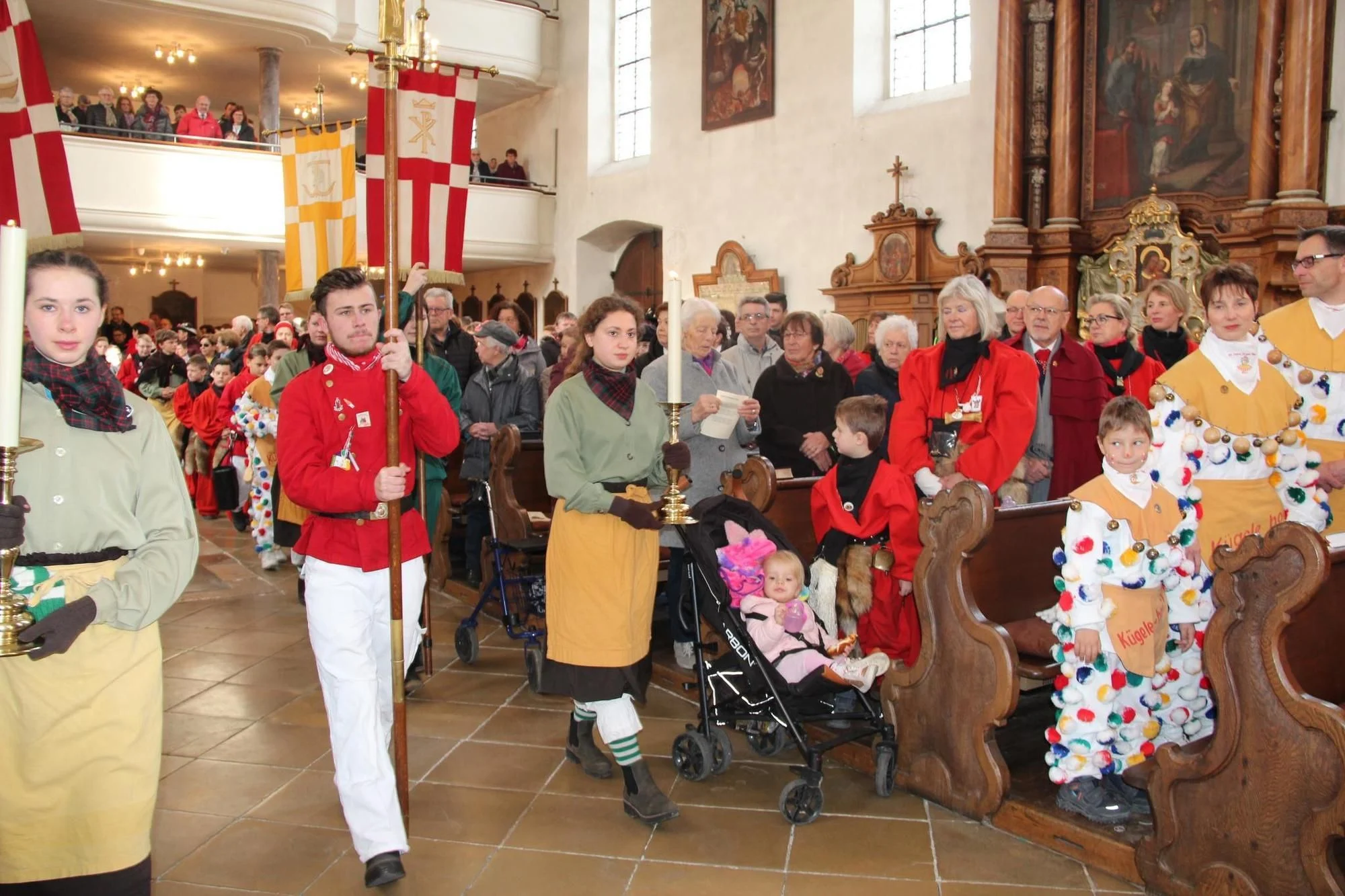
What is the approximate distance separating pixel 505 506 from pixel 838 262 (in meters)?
7.60

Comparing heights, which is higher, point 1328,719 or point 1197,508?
point 1197,508

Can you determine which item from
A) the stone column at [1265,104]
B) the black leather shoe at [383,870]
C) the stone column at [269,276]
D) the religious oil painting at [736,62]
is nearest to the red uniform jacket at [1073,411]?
the black leather shoe at [383,870]

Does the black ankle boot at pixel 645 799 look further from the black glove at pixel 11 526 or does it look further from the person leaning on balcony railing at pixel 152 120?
the person leaning on balcony railing at pixel 152 120

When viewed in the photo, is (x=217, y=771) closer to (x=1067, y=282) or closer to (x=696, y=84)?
(x=1067, y=282)

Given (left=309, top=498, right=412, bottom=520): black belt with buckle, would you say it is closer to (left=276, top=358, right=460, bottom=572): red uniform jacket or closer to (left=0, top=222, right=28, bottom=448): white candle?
(left=276, top=358, right=460, bottom=572): red uniform jacket

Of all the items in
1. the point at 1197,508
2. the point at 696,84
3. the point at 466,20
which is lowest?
the point at 1197,508

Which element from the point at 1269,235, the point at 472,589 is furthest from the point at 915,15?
the point at 472,589

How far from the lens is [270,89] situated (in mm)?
14469

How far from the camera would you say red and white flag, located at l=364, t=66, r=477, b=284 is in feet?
14.2

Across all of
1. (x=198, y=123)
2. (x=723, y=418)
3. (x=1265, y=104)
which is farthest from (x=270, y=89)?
(x=723, y=418)

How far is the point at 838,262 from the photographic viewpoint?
1223 centimetres

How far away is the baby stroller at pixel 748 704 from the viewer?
3537 mm

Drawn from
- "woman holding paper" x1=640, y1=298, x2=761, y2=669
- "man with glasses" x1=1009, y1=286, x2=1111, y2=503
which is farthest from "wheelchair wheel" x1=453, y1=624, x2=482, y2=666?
"man with glasses" x1=1009, y1=286, x2=1111, y2=503

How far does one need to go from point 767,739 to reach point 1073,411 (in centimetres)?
193
